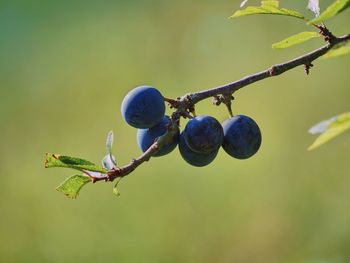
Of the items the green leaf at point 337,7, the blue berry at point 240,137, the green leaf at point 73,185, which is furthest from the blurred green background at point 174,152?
the green leaf at point 337,7

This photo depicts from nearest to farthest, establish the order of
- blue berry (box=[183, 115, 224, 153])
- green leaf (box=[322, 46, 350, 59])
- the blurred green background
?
green leaf (box=[322, 46, 350, 59]) < blue berry (box=[183, 115, 224, 153]) < the blurred green background

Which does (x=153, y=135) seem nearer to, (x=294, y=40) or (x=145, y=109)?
(x=145, y=109)

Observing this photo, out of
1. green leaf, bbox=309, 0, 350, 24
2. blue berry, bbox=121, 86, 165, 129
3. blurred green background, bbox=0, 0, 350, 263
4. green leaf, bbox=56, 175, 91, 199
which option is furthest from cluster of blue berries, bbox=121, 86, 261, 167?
blurred green background, bbox=0, 0, 350, 263

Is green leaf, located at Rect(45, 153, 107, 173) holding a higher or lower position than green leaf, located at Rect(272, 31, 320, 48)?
lower

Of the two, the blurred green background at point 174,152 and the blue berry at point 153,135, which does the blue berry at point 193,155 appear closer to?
the blue berry at point 153,135

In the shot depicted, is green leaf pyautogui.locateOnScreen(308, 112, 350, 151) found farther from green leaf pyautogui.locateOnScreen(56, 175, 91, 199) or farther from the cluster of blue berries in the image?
green leaf pyautogui.locateOnScreen(56, 175, 91, 199)

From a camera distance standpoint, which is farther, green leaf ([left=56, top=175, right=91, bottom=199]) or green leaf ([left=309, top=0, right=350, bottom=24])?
green leaf ([left=56, top=175, right=91, bottom=199])

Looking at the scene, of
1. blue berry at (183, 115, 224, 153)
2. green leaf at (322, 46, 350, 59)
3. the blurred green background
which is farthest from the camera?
the blurred green background
